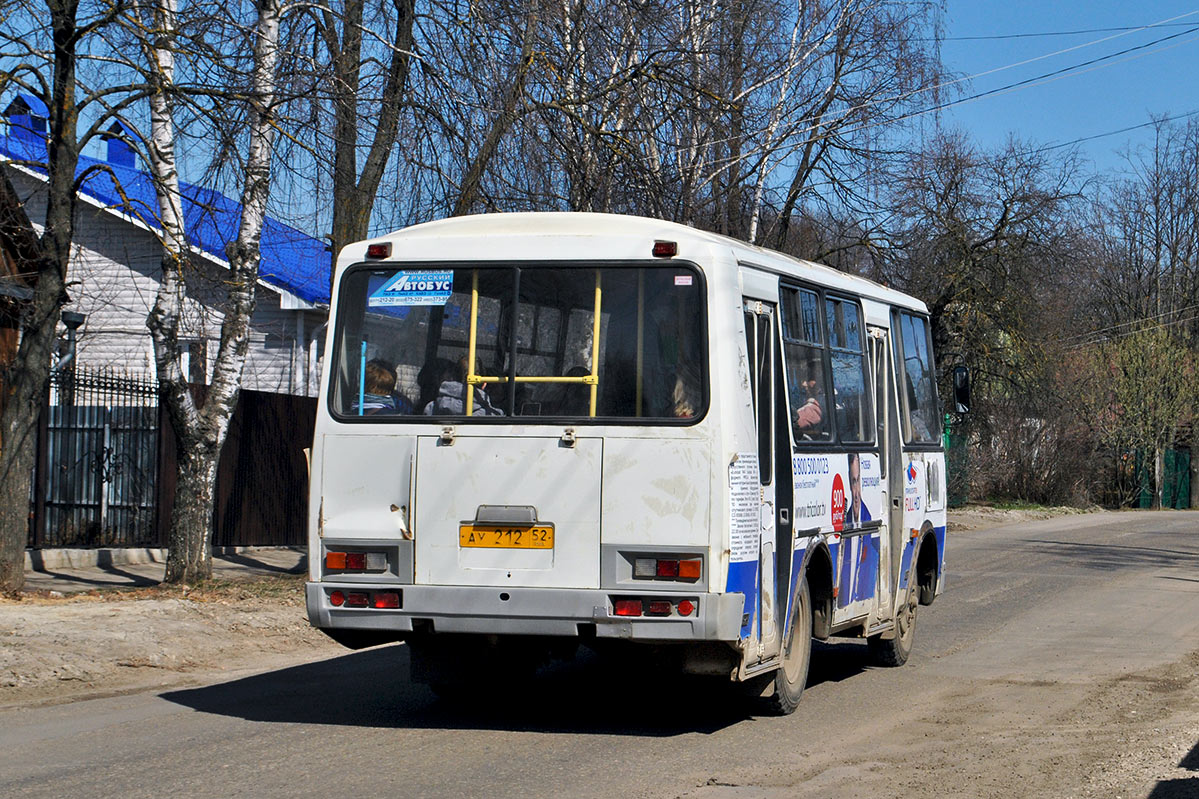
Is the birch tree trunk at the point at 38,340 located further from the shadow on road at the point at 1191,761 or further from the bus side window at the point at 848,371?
the shadow on road at the point at 1191,761

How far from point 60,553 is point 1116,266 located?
167 feet

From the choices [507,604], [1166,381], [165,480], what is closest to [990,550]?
[165,480]

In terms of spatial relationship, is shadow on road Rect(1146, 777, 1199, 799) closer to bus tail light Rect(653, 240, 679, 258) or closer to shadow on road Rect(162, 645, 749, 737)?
shadow on road Rect(162, 645, 749, 737)

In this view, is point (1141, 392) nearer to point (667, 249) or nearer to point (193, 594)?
point (193, 594)

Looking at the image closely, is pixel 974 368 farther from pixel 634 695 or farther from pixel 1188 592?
pixel 634 695

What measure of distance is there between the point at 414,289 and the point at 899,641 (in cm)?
520

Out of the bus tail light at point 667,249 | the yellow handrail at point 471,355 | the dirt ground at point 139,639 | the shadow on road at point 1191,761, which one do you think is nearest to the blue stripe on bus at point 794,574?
the bus tail light at point 667,249

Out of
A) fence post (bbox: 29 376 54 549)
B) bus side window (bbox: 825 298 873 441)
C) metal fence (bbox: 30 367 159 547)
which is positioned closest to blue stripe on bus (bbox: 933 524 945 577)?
Answer: bus side window (bbox: 825 298 873 441)

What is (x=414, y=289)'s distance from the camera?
8430 mm

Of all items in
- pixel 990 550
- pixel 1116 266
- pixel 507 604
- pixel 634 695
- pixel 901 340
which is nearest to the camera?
pixel 507 604

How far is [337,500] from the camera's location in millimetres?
8156

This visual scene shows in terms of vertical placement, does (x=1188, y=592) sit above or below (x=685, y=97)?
below

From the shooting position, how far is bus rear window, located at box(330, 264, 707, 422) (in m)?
7.98

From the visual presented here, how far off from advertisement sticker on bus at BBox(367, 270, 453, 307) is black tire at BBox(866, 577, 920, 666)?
15.4 feet
